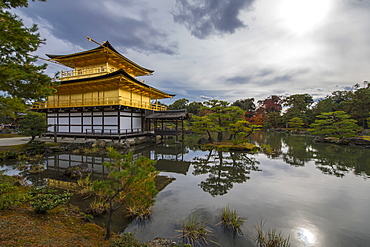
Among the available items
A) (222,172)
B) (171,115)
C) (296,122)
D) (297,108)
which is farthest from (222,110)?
(297,108)

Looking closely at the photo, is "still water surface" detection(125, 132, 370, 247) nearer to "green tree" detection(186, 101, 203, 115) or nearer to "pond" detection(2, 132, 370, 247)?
"pond" detection(2, 132, 370, 247)

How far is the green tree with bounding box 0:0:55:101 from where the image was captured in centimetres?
414

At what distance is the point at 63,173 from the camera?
9.37 metres

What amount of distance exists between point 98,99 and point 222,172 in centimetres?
1759

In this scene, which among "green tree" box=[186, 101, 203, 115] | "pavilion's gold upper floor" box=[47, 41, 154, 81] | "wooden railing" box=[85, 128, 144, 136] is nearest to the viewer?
"wooden railing" box=[85, 128, 144, 136]

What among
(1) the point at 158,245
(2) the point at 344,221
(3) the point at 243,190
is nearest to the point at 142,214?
(1) the point at 158,245

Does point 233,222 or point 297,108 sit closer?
point 233,222

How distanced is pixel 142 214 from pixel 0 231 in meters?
3.20

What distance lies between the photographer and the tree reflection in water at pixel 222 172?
313 inches

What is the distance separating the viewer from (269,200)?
260 inches

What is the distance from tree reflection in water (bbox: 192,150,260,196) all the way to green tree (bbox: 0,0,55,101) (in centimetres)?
745

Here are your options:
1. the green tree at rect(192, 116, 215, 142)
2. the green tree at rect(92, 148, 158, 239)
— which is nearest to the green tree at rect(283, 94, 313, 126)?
the green tree at rect(192, 116, 215, 142)

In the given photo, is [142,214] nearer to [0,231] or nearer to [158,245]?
[158,245]

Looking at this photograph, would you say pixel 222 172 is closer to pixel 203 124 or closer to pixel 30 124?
pixel 203 124
